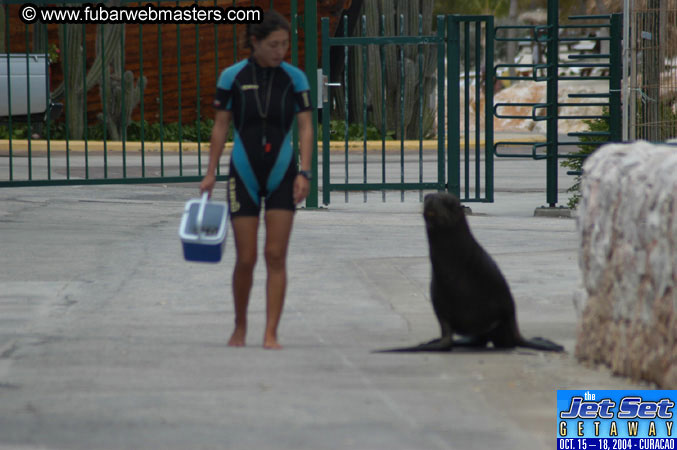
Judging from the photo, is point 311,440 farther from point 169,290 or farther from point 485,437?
point 169,290

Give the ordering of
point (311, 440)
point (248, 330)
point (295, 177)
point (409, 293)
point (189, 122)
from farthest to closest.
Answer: point (189, 122), point (409, 293), point (248, 330), point (295, 177), point (311, 440)

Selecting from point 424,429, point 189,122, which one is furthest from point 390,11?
point 424,429

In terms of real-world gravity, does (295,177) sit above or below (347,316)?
above

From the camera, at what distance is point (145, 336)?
710 centimetres

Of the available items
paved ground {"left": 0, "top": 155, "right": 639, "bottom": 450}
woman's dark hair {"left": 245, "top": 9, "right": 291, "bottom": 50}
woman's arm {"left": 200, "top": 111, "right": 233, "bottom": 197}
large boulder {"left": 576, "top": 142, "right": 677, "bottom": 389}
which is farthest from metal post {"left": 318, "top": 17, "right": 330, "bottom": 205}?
large boulder {"left": 576, "top": 142, "right": 677, "bottom": 389}

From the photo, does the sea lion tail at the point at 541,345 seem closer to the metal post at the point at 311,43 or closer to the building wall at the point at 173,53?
the metal post at the point at 311,43

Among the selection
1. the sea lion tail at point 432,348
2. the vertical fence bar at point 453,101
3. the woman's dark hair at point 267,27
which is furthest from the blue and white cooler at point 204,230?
the vertical fence bar at point 453,101

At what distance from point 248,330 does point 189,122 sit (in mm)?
22434

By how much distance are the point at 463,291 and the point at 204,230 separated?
1442 millimetres

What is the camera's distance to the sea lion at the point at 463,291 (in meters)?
6.64

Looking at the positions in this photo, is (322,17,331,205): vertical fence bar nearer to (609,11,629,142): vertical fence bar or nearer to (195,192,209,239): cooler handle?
(609,11,629,142): vertical fence bar

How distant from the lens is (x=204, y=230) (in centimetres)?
686

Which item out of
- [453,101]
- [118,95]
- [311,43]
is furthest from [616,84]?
[118,95]

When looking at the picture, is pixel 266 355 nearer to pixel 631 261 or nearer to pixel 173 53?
pixel 631 261
